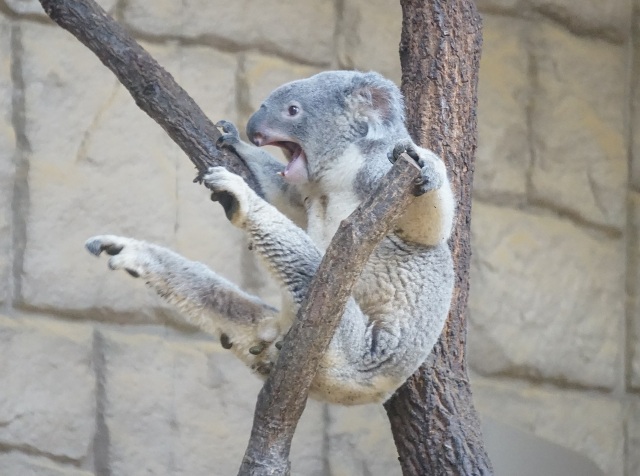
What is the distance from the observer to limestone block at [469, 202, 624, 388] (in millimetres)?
5312

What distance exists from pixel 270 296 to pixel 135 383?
2.36ft

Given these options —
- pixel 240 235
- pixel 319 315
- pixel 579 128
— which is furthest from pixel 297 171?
pixel 579 128

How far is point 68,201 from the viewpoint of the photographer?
4.53m

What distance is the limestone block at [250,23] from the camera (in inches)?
188

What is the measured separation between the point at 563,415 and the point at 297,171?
8.67ft

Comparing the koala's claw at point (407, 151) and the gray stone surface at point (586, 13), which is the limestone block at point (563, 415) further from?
the koala's claw at point (407, 151)

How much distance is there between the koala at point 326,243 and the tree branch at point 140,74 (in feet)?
0.47

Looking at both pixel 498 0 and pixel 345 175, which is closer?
pixel 345 175

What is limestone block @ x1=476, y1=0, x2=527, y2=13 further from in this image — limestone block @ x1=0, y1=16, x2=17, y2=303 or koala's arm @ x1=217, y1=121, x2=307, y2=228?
limestone block @ x1=0, y1=16, x2=17, y2=303

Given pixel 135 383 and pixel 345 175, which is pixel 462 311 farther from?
pixel 135 383

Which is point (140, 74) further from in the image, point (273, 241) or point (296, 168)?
point (273, 241)

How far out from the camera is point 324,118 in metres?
3.51

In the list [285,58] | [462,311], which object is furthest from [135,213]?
[462,311]

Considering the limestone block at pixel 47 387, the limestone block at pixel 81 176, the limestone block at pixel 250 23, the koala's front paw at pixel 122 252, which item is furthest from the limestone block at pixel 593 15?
the koala's front paw at pixel 122 252
